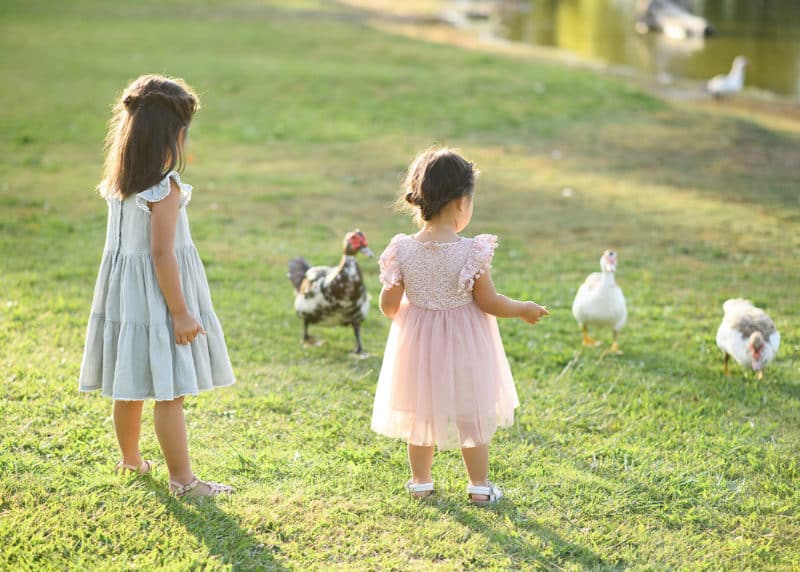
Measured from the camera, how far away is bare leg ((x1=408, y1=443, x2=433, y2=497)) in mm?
3861

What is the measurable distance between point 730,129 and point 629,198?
410cm

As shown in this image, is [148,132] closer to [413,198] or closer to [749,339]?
[413,198]

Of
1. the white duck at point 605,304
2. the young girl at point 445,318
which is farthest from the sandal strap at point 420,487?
the white duck at point 605,304

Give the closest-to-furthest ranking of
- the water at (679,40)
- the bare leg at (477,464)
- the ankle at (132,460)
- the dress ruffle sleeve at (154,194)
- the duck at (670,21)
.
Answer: the dress ruffle sleeve at (154,194)
the bare leg at (477,464)
the ankle at (132,460)
the water at (679,40)
the duck at (670,21)

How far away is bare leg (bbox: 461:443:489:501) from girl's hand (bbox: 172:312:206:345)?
1.25m

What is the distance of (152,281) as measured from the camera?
358 cm

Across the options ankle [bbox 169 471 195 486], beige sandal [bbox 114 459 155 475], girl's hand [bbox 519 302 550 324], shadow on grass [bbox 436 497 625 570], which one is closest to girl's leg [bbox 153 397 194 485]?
ankle [bbox 169 471 195 486]

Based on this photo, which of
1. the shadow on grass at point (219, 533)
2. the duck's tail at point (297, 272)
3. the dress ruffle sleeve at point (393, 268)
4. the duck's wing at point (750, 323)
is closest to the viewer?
the shadow on grass at point (219, 533)

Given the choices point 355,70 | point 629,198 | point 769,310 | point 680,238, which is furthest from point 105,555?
point 355,70

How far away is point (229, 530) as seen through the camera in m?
3.56

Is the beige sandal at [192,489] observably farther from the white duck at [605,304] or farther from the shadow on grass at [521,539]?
the white duck at [605,304]

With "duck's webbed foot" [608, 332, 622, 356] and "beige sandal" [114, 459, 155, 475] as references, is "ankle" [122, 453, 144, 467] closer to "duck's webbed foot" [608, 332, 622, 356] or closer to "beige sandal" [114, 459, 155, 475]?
"beige sandal" [114, 459, 155, 475]

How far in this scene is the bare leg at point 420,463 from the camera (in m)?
3.86

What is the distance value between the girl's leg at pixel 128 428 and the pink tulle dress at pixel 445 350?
3.67 ft
